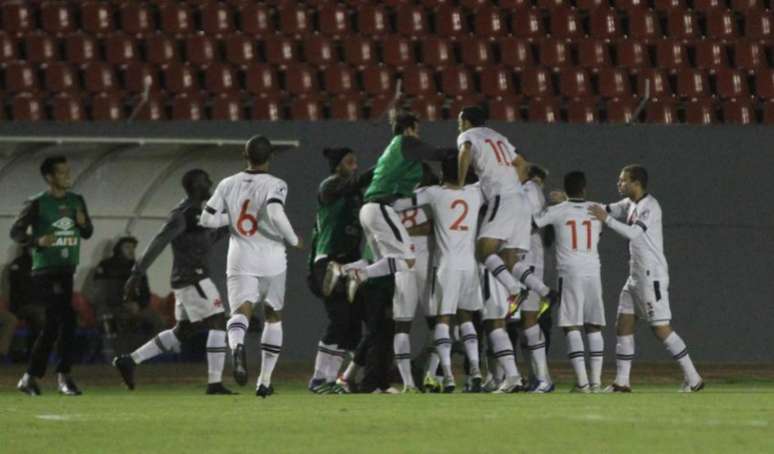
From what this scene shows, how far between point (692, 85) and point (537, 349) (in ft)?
28.6

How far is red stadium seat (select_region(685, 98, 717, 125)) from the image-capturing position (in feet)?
72.0

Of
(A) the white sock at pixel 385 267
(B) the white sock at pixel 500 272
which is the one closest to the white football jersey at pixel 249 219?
(A) the white sock at pixel 385 267

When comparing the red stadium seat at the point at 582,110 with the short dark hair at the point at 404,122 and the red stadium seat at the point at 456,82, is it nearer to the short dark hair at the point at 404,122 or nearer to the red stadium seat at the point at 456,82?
the red stadium seat at the point at 456,82

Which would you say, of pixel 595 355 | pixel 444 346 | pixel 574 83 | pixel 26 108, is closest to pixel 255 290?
pixel 444 346

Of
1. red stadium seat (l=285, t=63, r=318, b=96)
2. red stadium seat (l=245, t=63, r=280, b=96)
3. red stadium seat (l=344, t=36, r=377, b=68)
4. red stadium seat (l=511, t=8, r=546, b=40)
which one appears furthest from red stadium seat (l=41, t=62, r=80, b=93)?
red stadium seat (l=511, t=8, r=546, b=40)

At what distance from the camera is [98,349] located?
19766 mm

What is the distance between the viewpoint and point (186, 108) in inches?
810

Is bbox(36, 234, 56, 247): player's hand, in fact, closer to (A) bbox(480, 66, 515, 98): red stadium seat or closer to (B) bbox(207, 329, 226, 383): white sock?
(B) bbox(207, 329, 226, 383): white sock

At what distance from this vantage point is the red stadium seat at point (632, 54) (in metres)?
22.5

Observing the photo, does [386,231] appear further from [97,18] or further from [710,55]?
[710,55]

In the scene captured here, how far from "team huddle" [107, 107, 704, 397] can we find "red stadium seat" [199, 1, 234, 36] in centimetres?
742

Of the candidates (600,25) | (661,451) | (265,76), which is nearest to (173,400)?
(661,451)

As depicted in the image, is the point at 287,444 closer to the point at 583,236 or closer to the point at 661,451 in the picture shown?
the point at 661,451

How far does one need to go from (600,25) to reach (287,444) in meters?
15.6
